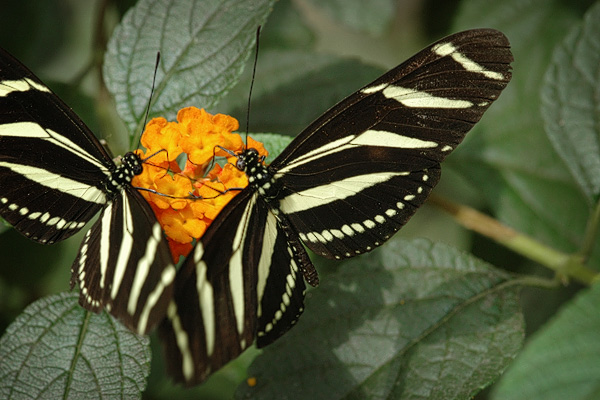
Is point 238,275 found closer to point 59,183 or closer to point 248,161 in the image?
point 248,161

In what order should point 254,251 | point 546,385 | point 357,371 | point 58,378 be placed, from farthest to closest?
point 357,371 < point 58,378 < point 254,251 < point 546,385

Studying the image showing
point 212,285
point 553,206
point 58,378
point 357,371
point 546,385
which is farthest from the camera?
point 553,206

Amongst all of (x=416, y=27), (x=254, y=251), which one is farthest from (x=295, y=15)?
(x=254, y=251)

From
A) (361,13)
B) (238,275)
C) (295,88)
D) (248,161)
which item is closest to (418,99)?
(248,161)

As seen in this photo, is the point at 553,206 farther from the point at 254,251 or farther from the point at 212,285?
the point at 212,285

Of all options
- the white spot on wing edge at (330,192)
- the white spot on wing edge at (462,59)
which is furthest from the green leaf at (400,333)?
the white spot on wing edge at (462,59)

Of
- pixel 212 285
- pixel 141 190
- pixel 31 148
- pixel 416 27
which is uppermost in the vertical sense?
pixel 416 27

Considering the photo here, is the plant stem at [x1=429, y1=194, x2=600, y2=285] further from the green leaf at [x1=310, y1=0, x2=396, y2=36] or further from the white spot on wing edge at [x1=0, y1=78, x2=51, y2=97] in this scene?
the white spot on wing edge at [x1=0, y1=78, x2=51, y2=97]
